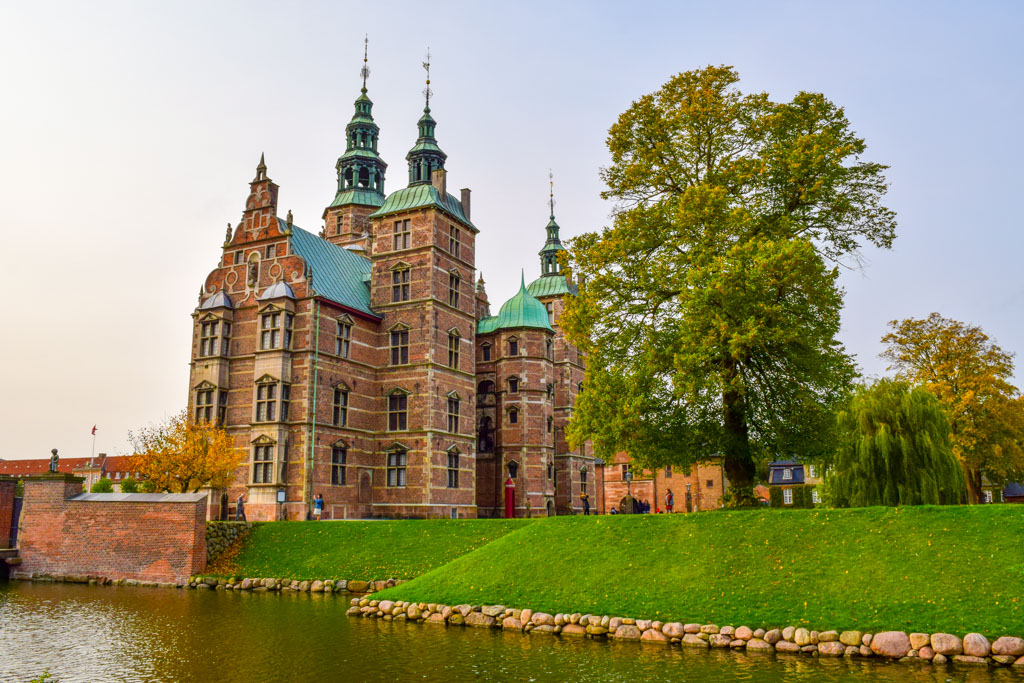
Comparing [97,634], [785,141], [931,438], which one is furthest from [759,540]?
[97,634]

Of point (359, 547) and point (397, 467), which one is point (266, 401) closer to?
point (397, 467)

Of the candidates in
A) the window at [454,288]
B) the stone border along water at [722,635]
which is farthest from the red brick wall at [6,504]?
the window at [454,288]

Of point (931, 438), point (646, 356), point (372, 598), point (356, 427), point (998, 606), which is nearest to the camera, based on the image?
point (998, 606)

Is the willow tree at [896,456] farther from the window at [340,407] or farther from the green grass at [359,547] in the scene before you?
the window at [340,407]

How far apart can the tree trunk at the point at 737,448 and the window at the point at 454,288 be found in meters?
24.4

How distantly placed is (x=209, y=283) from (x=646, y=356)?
2909 centimetres

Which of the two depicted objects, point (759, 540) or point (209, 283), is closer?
point (759, 540)

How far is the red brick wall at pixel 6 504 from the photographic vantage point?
35.3 meters

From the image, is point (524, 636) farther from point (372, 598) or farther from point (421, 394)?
point (421, 394)

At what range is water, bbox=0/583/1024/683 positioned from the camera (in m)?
14.7

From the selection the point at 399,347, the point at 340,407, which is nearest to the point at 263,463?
the point at 340,407

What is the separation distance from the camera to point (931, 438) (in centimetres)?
3322

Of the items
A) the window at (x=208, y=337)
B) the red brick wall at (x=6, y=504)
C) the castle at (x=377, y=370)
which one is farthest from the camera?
the window at (x=208, y=337)

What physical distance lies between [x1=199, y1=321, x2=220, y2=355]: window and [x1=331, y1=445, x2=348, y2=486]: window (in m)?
8.92
